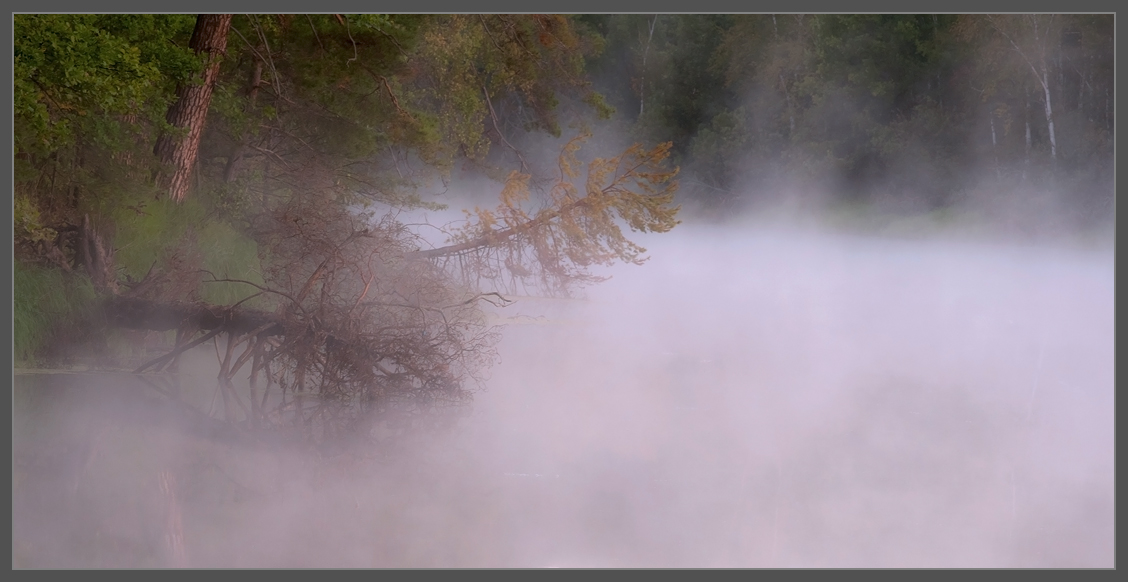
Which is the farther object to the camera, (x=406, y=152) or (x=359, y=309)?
(x=406, y=152)

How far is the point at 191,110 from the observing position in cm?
671

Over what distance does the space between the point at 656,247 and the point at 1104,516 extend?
32.3ft

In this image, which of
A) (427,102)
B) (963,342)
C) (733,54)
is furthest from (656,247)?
(963,342)

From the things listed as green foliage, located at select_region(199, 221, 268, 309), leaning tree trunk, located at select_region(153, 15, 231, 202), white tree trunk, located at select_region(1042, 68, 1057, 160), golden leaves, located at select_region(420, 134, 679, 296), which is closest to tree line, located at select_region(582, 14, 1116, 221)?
white tree trunk, located at select_region(1042, 68, 1057, 160)

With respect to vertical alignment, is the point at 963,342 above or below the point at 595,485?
above

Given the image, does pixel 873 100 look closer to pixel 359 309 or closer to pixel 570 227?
pixel 570 227

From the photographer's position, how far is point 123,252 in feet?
22.4

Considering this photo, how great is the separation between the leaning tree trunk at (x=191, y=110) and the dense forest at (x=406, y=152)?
2 cm

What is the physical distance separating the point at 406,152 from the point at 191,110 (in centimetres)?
261

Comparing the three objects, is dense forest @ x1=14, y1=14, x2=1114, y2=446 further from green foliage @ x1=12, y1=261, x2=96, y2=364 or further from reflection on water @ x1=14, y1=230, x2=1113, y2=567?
reflection on water @ x1=14, y1=230, x2=1113, y2=567

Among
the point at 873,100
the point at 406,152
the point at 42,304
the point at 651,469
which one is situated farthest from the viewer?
the point at 873,100

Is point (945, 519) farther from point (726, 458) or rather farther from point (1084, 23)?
point (1084, 23)

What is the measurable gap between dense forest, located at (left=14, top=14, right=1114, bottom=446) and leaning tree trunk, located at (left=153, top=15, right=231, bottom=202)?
0.07ft

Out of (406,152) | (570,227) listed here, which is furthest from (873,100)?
(406,152)
